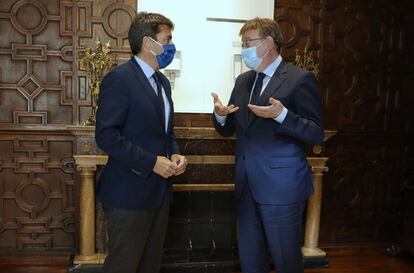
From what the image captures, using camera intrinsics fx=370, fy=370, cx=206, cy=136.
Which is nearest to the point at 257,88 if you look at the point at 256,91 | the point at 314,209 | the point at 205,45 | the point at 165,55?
the point at 256,91

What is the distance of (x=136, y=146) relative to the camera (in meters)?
1.46

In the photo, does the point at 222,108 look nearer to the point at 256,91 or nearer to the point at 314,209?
the point at 256,91

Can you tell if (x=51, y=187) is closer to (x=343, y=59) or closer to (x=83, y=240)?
(x=83, y=240)

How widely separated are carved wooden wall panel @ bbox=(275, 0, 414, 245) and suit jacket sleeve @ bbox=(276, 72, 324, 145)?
5.12ft

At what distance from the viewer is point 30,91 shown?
2.84 m

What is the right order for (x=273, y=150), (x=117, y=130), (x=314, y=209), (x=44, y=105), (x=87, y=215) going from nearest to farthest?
(x=117, y=130), (x=273, y=150), (x=87, y=215), (x=44, y=105), (x=314, y=209)

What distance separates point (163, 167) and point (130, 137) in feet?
0.61

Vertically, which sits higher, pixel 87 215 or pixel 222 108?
pixel 222 108

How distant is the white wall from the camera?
10.0 ft

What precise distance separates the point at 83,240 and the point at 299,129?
191 cm

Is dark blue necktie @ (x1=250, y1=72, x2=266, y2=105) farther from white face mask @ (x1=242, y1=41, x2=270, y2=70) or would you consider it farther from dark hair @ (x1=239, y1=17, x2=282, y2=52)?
dark hair @ (x1=239, y1=17, x2=282, y2=52)

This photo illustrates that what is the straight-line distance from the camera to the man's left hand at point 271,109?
1524 millimetres

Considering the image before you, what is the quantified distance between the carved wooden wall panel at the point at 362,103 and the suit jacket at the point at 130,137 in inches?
75.9

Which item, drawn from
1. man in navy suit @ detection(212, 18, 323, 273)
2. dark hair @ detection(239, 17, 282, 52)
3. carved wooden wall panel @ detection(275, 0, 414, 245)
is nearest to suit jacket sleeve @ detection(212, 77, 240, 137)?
man in navy suit @ detection(212, 18, 323, 273)
